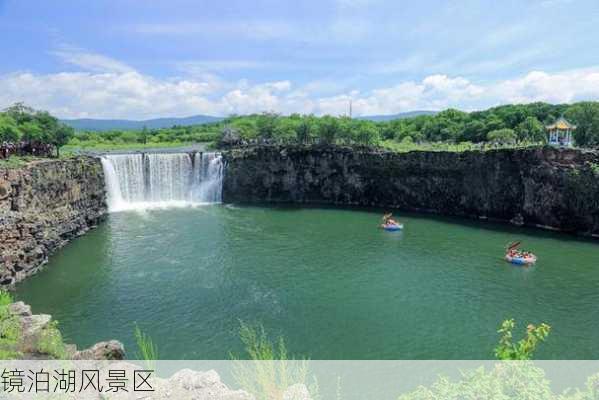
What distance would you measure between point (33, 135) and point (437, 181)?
3956cm

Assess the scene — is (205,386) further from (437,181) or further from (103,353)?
(437,181)

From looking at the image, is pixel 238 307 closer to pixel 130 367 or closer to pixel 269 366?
pixel 130 367

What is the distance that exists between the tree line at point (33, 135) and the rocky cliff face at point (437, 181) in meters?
17.6

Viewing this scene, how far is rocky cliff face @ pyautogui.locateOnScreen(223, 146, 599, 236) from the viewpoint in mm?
36562

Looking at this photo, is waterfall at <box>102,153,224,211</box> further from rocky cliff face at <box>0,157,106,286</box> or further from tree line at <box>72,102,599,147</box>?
tree line at <box>72,102,599,147</box>

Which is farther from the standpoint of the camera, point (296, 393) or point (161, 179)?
point (161, 179)

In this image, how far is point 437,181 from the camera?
44.8m

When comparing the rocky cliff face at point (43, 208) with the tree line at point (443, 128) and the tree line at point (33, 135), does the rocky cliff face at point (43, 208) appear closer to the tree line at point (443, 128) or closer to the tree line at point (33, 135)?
the tree line at point (33, 135)

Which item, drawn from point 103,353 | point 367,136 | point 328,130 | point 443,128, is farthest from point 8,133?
point 443,128

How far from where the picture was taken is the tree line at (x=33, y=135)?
38.3 m

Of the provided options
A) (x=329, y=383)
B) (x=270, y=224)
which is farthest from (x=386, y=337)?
(x=270, y=224)

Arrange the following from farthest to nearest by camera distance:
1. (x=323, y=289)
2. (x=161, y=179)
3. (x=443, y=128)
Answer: (x=443, y=128)
(x=161, y=179)
(x=323, y=289)

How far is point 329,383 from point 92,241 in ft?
80.6

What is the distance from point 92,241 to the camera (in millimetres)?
32719
